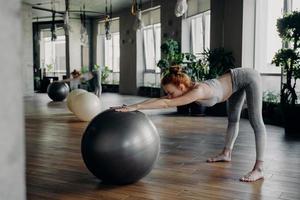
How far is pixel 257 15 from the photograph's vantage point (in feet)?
22.3

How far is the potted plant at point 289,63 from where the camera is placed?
505 centimetres

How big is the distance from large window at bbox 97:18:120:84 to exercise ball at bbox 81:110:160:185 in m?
11.3

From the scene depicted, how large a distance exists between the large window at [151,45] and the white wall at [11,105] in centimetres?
1101

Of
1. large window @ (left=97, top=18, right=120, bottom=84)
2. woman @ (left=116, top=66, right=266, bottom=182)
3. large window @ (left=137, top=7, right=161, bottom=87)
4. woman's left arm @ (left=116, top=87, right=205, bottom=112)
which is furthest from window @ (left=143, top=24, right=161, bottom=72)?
woman's left arm @ (left=116, top=87, right=205, bottom=112)

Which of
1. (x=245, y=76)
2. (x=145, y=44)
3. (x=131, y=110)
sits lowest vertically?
(x=131, y=110)

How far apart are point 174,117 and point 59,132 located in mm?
2480

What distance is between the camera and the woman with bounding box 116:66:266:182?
2641 mm

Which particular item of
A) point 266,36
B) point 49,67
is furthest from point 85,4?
point 266,36

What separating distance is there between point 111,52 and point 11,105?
13853 mm

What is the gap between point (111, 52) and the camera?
559 inches

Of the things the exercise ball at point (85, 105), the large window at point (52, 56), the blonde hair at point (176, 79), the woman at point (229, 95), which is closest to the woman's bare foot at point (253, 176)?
the woman at point (229, 95)

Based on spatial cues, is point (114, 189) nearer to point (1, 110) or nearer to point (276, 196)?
point (276, 196)

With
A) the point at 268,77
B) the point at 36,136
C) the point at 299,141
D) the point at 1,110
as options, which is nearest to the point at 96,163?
the point at 1,110

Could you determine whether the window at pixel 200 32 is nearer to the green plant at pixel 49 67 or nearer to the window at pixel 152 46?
the window at pixel 152 46
